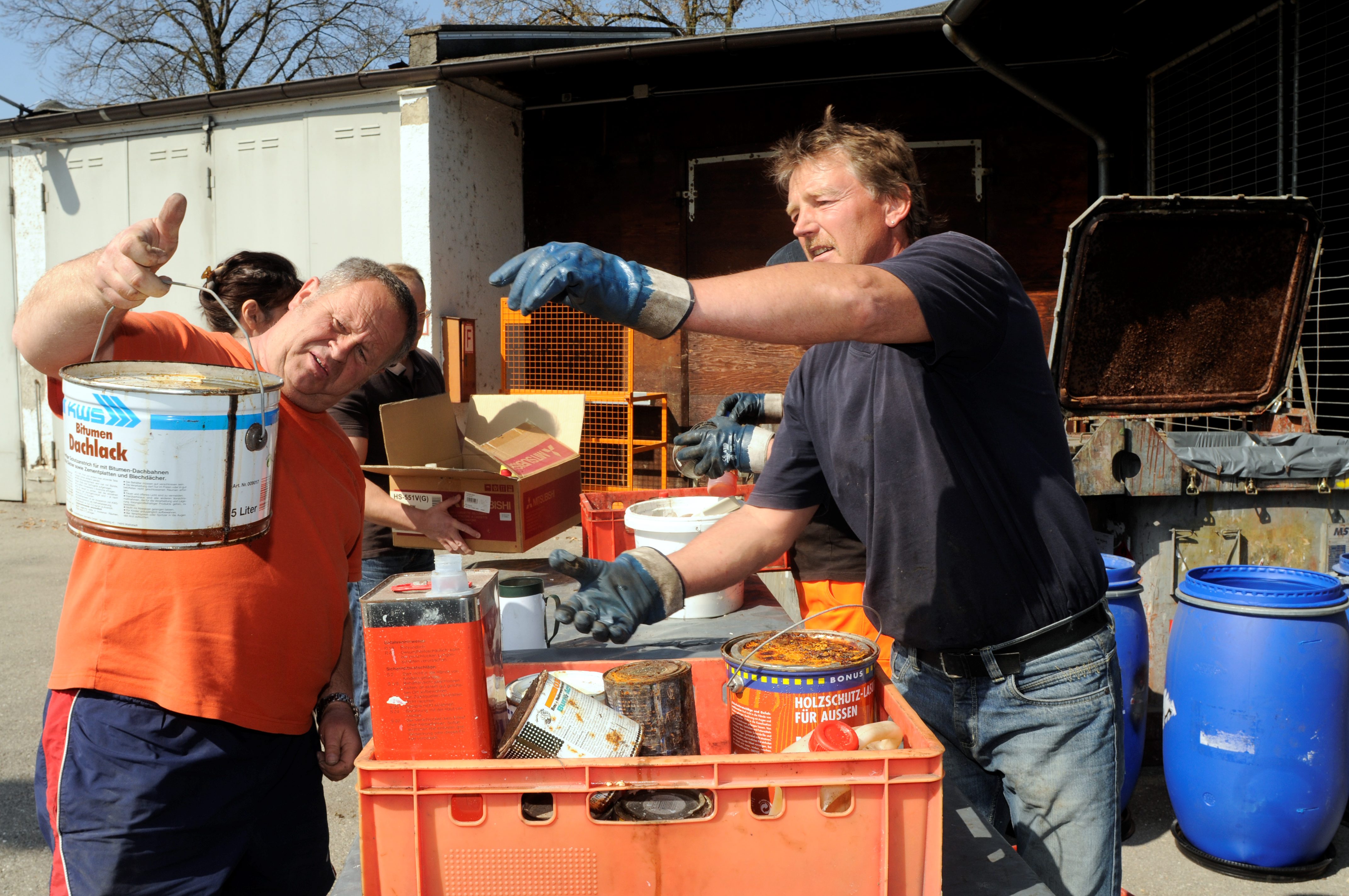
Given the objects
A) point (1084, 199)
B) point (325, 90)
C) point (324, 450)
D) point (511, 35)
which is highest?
point (511, 35)

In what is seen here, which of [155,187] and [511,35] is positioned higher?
[511,35]

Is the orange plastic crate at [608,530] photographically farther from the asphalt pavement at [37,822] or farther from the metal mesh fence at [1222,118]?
the metal mesh fence at [1222,118]

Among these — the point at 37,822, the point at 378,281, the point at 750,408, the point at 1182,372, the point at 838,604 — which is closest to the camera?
the point at 378,281

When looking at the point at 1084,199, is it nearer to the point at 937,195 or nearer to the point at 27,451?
the point at 937,195

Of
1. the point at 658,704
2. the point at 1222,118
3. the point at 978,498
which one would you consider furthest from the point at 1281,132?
the point at 658,704

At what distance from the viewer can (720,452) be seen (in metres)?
3.18

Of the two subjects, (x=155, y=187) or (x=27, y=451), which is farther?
(x=27, y=451)

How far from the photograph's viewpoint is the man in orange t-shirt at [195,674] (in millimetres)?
1703

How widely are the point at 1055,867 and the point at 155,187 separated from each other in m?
10.0

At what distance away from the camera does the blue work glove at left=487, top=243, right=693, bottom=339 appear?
1195 millimetres

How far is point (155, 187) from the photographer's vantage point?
360 inches

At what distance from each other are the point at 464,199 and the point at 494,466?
16.5 feet


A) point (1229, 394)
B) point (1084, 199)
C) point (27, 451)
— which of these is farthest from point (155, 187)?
point (1229, 394)

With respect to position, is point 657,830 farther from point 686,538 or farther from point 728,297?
point 686,538
